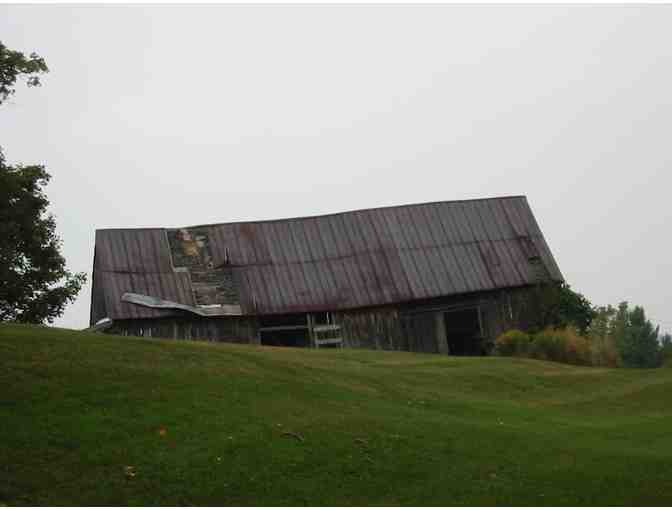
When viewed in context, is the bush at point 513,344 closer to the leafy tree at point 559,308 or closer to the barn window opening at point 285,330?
the leafy tree at point 559,308

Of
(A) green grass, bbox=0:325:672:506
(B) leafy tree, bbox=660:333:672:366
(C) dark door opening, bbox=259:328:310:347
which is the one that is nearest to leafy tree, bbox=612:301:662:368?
(B) leafy tree, bbox=660:333:672:366

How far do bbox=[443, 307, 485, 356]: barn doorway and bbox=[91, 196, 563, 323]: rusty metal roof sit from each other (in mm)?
1535

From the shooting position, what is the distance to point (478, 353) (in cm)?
4494

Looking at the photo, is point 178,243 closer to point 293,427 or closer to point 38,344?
point 38,344

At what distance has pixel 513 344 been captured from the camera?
3891cm

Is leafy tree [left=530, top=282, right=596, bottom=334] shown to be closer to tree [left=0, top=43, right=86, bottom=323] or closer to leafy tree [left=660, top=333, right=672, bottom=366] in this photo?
leafy tree [left=660, top=333, right=672, bottom=366]

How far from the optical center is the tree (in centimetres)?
3381

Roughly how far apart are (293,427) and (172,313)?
22743 millimetres

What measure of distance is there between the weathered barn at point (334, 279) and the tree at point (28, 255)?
5.00 m

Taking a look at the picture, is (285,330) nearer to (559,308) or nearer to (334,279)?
(334,279)

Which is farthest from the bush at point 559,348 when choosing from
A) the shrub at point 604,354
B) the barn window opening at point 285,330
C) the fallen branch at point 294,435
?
the fallen branch at point 294,435

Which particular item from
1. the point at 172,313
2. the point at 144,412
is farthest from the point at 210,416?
the point at 172,313

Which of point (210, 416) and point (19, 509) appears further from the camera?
point (210, 416)

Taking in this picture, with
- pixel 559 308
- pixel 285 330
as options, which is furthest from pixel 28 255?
pixel 559 308
